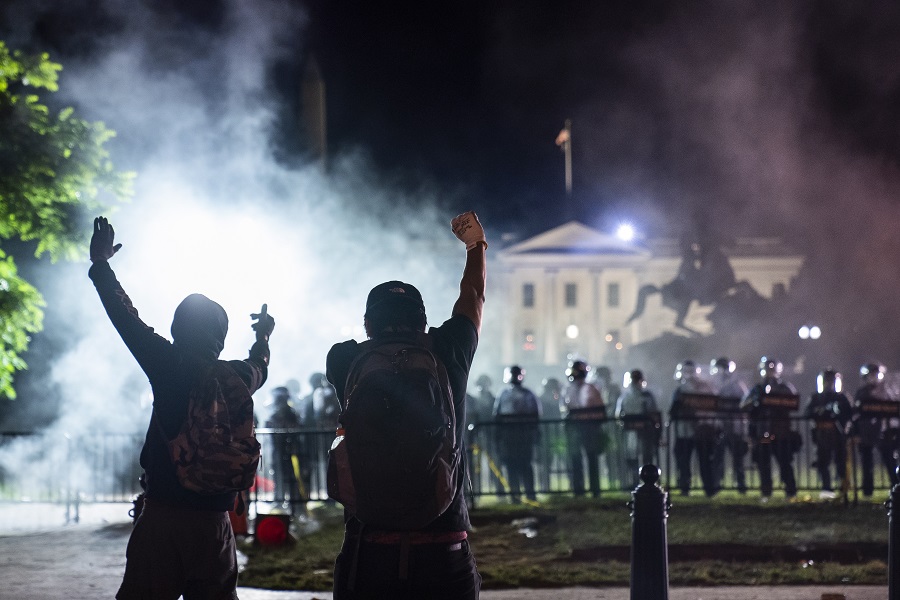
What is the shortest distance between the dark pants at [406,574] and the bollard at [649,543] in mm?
2477

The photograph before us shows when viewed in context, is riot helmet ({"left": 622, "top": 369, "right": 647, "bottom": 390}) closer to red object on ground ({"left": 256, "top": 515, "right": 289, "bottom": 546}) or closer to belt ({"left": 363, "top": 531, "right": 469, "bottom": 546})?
red object on ground ({"left": 256, "top": 515, "right": 289, "bottom": 546})

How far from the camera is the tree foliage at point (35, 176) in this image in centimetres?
1493

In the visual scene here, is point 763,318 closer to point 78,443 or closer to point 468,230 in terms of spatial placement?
point 78,443

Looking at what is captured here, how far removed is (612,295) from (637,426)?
57.5m

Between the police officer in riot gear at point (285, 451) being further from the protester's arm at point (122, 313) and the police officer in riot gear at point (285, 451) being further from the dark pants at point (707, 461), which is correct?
the protester's arm at point (122, 313)

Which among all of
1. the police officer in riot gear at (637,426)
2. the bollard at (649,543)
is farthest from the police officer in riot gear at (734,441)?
the bollard at (649,543)

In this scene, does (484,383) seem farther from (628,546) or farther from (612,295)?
(612,295)

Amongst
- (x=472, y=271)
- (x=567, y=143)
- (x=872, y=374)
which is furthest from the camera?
(x=567, y=143)

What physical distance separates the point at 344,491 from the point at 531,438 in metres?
9.74

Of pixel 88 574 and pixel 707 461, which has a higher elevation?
pixel 707 461

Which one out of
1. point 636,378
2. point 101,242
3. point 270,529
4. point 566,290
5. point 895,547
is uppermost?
point 566,290

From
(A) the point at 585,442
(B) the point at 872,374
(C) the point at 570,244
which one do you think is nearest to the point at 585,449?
(A) the point at 585,442

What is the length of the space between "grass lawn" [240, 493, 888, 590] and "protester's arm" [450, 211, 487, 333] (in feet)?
14.1

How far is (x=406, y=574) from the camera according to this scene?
3.36m
